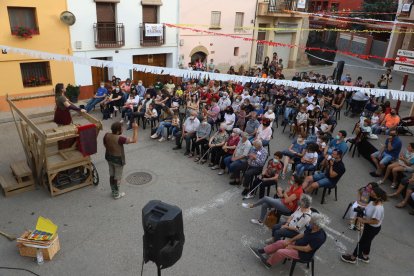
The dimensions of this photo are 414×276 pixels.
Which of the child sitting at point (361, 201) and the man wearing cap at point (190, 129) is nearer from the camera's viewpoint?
the child sitting at point (361, 201)

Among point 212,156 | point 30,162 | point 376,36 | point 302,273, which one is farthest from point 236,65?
point 376,36

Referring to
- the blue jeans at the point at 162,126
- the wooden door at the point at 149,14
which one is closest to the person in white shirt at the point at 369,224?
the blue jeans at the point at 162,126

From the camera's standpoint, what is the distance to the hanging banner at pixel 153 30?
15.9 metres

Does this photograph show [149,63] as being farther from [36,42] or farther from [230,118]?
[230,118]

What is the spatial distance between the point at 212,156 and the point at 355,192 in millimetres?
3792

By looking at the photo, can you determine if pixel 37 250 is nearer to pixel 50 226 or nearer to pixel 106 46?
pixel 50 226

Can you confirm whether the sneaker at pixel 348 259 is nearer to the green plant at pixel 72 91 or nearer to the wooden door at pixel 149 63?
the green plant at pixel 72 91

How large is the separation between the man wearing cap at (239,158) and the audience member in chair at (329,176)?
1.53m

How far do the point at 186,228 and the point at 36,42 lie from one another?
10971 millimetres

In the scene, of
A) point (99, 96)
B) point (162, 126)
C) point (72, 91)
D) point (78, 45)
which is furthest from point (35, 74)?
point (162, 126)

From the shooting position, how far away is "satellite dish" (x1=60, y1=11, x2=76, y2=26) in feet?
44.1

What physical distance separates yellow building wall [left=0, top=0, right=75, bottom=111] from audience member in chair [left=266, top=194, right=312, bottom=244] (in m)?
12.3

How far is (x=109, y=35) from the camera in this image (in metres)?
15.2

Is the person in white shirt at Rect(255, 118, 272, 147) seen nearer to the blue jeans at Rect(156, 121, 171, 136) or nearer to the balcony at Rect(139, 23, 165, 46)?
the blue jeans at Rect(156, 121, 171, 136)
